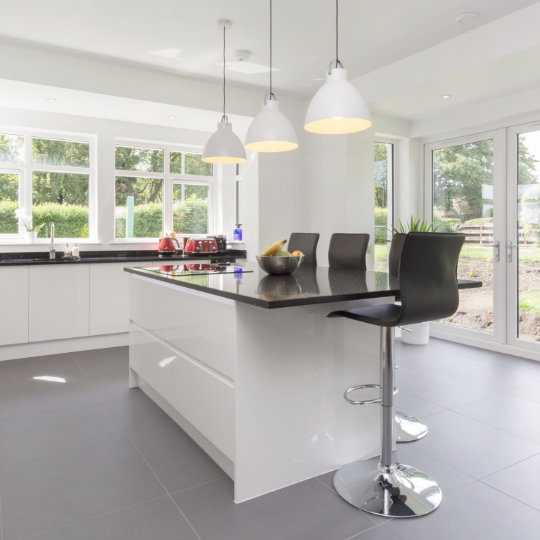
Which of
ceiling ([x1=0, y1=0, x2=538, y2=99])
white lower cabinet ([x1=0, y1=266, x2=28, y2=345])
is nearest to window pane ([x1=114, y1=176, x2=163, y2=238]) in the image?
white lower cabinet ([x1=0, y1=266, x2=28, y2=345])

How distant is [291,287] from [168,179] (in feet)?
13.1

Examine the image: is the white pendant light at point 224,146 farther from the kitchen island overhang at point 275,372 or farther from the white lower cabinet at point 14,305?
the white lower cabinet at point 14,305

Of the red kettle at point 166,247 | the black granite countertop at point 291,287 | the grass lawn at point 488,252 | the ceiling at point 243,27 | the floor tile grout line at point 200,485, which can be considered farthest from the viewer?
the red kettle at point 166,247

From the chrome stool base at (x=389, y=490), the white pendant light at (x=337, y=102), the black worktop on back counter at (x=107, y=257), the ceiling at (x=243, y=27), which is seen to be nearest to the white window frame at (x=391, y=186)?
the ceiling at (x=243, y=27)

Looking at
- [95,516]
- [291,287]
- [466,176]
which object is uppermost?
[466,176]

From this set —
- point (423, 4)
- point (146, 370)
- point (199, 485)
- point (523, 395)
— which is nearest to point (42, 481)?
point (199, 485)

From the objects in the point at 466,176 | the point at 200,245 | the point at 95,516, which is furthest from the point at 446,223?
the point at 95,516

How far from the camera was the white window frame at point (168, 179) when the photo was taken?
5.28 m

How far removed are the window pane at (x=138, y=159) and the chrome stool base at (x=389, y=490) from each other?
170 inches

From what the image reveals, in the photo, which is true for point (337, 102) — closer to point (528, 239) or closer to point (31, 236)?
point (528, 239)

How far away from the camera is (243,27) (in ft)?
11.1

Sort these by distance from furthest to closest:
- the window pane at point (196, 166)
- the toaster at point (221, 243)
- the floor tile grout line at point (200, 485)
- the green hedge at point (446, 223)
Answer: the window pane at point (196, 166), the toaster at point (221, 243), the green hedge at point (446, 223), the floor tile grout line at point (200, 485)

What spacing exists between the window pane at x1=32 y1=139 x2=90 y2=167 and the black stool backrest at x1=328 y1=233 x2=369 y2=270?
3158mm

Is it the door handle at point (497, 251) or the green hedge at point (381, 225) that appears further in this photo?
the green hedge at point (381, 225)
